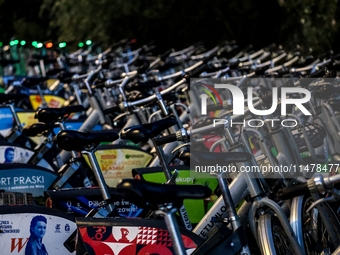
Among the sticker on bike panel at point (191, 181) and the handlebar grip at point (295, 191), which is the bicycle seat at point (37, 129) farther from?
the handlebar grip at point (295, 191)

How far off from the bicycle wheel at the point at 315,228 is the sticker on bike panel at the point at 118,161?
1.79m

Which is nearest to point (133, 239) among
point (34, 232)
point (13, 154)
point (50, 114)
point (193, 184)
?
point (193, 184)

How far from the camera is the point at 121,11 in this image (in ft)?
39.3

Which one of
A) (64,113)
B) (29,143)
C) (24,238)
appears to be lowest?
(29,143)

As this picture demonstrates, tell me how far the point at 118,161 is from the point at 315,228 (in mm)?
1971

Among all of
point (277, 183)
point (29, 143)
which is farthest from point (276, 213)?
point (29, 143)

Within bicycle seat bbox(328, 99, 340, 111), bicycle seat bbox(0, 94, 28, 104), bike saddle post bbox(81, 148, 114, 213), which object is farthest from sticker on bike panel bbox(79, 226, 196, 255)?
bicycle seat bbox(0, 94, 28, 104)

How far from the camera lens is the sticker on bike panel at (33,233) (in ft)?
8.63

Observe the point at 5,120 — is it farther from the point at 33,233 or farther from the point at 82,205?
the point at 33,233

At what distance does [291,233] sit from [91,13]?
34.8 ft

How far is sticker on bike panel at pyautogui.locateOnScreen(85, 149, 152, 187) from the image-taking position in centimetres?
413

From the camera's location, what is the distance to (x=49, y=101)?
7656 millimetres

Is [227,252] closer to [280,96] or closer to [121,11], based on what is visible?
[280,96]

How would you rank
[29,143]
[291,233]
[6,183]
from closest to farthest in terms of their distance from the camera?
[291,233]
[6,183]
[29,143]
